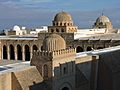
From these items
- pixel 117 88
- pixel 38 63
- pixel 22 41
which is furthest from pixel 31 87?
pixel 22 41

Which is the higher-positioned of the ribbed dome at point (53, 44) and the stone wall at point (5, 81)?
the ribbed dome at point (53, 44)

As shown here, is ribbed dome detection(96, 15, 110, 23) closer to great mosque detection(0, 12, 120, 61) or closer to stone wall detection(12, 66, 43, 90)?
great mosque detection(0, 12, 120, 61)

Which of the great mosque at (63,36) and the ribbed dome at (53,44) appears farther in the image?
the great mosque at (63,36)

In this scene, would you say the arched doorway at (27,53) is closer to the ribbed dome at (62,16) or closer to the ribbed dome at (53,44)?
the ribbed dome at (62,16)

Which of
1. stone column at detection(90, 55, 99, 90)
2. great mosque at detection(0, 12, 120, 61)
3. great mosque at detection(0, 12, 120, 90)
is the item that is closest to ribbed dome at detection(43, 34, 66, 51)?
great mosque at detection(0, 12, 120, 90)

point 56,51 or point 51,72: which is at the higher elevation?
point 56,51

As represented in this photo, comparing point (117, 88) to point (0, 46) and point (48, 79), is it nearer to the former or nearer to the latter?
point (48, 79)

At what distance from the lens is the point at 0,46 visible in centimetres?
3741

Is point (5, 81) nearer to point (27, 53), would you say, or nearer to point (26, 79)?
point (26, 79)

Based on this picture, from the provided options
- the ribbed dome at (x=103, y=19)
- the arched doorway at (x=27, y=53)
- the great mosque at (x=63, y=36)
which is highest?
the ribbed dome at (x=103, y=19)

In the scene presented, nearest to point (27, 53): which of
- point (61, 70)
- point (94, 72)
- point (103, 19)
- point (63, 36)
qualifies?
point (63, 36)

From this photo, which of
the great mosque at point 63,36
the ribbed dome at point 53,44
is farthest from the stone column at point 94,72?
the great mosque at point 63,36

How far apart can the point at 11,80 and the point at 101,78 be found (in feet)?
23.9

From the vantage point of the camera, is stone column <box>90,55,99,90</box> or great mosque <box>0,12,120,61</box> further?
great mosque <box>0,12,120,61</box>
